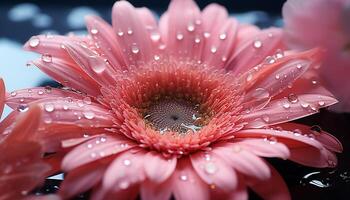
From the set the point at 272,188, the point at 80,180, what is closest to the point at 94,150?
the point at 80,180

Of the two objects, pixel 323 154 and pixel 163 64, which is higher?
pixel 163 64

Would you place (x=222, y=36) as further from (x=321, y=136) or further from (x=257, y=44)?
(x=321, y=136)

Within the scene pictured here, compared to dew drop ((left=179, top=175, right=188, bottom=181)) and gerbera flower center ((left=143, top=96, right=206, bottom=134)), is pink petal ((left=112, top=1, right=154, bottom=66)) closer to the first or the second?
gerbera flower center ((left=143, top=96, right=206, bottom=134))

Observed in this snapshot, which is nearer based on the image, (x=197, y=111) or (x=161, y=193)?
(x=161, y=193)

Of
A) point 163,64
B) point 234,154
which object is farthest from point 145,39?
point 234,154

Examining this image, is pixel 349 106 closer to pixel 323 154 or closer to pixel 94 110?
pixel 323 154

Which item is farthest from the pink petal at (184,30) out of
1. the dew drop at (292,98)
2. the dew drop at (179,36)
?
the dew drop at (292,98)
